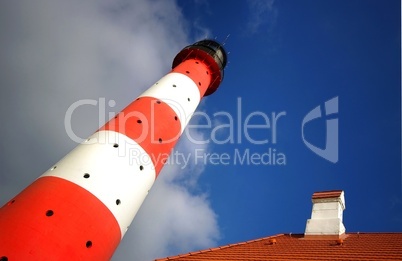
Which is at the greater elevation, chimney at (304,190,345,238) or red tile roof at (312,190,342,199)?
red tile roof at (312,190,342,199)

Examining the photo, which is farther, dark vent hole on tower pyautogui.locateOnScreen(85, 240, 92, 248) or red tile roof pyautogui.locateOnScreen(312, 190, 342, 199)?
red tile roof pyautogui.locateOnScreen(312, 190, 342, 199)

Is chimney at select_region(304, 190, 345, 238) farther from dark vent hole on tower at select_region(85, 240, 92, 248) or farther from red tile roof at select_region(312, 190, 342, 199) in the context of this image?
dark vent hole on tower at select_region(85, 240, 92, 248)

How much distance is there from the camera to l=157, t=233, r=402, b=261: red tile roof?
822 centimetres

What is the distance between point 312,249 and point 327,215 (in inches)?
95.0

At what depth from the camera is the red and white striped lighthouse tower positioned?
6957 mm

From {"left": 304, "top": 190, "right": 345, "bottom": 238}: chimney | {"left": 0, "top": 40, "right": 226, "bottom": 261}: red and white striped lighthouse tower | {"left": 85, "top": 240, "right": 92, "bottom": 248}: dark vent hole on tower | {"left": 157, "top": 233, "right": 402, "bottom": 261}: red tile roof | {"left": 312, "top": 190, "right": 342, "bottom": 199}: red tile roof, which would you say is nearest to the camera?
{"left": 0, "top": 40, "right": 226, "bottom": 261}: red and white striped lighthouse tower

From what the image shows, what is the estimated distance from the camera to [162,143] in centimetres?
1119

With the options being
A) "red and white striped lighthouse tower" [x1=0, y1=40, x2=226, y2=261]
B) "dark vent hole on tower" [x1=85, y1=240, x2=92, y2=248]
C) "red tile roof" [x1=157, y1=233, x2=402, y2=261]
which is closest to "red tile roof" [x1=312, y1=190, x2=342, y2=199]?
"red tile roof" [x1=157, y1=233, x2=402, y2=261]

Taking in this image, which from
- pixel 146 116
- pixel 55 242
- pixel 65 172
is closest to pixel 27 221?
pixel 55 242

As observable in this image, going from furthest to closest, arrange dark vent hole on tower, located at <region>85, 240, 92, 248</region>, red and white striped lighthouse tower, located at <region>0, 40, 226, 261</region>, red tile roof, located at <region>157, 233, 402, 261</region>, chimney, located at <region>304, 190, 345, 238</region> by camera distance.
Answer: chimney, located at <region>304, 190, 345, 238</region>
red tile roof, located at <region>157, 233, 402, 261</region>
dark vent hole on tower, located at <region>85, 240, 92, 248</region>
red and white striped lighthouse tower, located at <region>0, 40, 226, 261</region>

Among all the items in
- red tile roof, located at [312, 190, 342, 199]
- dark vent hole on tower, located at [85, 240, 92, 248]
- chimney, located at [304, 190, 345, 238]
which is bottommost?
dark vent hole on tower, located at [85, 240, 92, 248]

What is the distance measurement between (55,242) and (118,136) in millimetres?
3688

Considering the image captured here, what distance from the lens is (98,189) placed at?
8383mm

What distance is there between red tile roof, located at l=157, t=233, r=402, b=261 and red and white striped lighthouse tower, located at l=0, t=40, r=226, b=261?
204 cm
